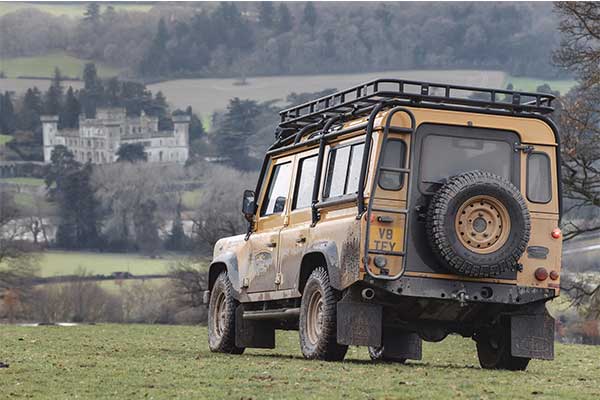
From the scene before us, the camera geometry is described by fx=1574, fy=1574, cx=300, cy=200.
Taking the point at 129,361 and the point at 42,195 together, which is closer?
the point at 129,361

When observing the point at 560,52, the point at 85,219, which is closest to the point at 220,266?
the point at 560,52

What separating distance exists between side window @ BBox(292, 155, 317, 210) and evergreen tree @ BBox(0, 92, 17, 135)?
175 meters

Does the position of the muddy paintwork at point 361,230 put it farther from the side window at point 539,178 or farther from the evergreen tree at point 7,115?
the evergreen tree at point 7,115

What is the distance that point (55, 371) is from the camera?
53.7 ft

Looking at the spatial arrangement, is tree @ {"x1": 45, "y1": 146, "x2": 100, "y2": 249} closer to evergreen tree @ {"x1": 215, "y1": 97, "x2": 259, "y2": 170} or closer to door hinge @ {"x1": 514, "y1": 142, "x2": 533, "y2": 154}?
evergreen tree @ {"x1": 215, "y1": 97, "x2": 259, "y2": 170}

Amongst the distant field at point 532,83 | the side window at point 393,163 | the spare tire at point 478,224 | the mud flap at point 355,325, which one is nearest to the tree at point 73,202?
the distant field at point 532,83

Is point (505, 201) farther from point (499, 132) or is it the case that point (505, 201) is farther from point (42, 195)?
point (42, 195)

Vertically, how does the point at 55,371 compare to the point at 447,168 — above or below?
below

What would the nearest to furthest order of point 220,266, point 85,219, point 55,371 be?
1. point 55,371
2. point 220,266
3. point 85,219

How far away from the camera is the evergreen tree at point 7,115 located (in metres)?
192

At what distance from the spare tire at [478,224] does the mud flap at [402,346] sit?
2604mm

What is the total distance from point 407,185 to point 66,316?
83.9m

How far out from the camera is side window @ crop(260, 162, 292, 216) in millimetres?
20484

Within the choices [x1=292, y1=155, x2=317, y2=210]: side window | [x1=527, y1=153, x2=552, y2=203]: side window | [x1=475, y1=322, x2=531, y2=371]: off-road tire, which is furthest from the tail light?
[x1=292, y1=155, x2=317, y2=210]: side window
